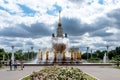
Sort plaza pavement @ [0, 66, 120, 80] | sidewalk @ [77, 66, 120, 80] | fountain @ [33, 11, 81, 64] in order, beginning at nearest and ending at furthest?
plaza pavement @ [0, 66, 120, 80] < sidewalk @ [77, 66, 120, 80] < fountain @ [33, 11, 81, 64]

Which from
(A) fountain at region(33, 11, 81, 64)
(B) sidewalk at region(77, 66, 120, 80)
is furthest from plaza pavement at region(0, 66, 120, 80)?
(A) fountain at region(33, 11, 81, 64)

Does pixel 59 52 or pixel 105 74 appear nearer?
pixel 105 74

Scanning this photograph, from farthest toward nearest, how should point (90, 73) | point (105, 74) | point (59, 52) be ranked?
point (59, 52)
point (90, 73)
point (105, 74)

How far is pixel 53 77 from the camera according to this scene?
13406 millimetres

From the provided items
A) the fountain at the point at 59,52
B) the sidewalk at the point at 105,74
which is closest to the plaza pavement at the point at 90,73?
the sidewalk at the point at 105,74

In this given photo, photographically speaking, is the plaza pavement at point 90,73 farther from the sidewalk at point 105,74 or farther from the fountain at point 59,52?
the fountain at point 59,52

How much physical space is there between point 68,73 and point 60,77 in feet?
3.42

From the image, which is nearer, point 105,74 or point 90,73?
point 105,74

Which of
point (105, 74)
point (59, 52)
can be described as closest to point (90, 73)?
point (105, 74)

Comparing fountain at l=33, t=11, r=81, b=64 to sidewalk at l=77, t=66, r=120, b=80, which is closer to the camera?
sidewalk at l=77, t=66, r=120, b=80

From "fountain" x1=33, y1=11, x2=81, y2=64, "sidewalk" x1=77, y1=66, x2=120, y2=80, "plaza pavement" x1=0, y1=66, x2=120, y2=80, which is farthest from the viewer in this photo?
"fountain" x1=33, y1=11, x2=81, y2=64

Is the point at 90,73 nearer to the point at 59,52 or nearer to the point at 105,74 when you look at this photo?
the point at 105,74

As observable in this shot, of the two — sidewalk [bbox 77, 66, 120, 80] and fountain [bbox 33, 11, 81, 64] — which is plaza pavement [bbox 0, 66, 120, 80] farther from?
fountain [bbox 33, 11, 81, 64]

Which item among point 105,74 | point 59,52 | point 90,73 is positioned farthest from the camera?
point 59,52
